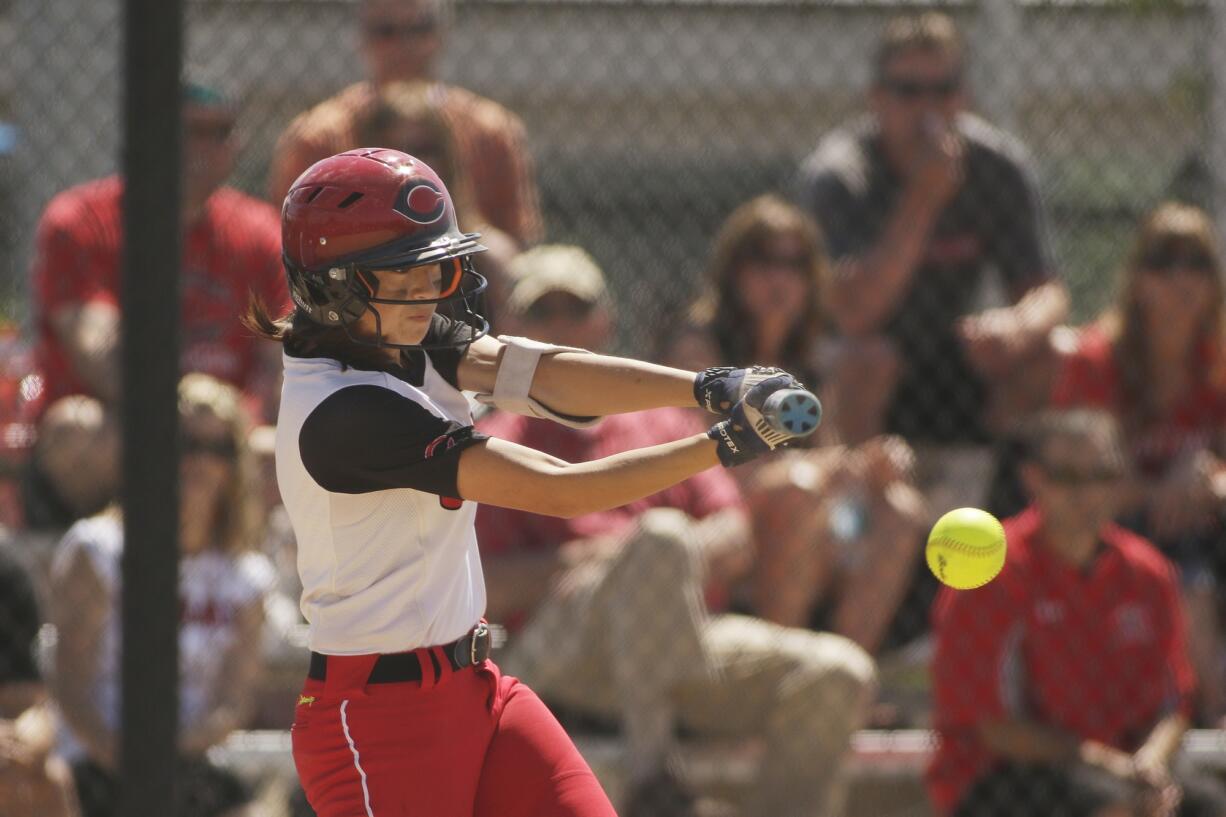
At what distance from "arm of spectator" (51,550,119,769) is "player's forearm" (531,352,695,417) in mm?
1792

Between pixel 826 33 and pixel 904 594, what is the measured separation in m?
1.98

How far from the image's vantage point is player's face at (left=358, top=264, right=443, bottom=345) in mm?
2588

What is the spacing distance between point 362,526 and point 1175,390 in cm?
305

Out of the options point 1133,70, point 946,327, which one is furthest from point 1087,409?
point 1133,70

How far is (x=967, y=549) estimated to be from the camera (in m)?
2.59

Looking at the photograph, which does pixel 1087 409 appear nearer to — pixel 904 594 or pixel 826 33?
pixel 904 594

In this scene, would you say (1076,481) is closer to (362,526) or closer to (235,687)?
(235,687)

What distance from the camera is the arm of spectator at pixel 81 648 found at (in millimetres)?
4031

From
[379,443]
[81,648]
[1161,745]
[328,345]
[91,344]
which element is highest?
[328,345]

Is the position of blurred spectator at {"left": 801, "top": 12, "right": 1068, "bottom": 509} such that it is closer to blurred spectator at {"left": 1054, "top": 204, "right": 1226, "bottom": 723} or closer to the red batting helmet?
blurred spectator at {"left": 1054, "top": 204, "right": 1226, "bottom": 723}

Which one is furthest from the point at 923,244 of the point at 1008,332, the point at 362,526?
the point at 362,526

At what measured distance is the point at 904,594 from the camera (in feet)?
15.6

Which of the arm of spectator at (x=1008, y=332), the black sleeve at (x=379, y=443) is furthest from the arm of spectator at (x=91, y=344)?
the arm of spectator at (x=1008, y=332)

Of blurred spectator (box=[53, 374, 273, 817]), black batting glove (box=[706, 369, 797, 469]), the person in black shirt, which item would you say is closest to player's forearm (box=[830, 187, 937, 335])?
the person in black shirt
